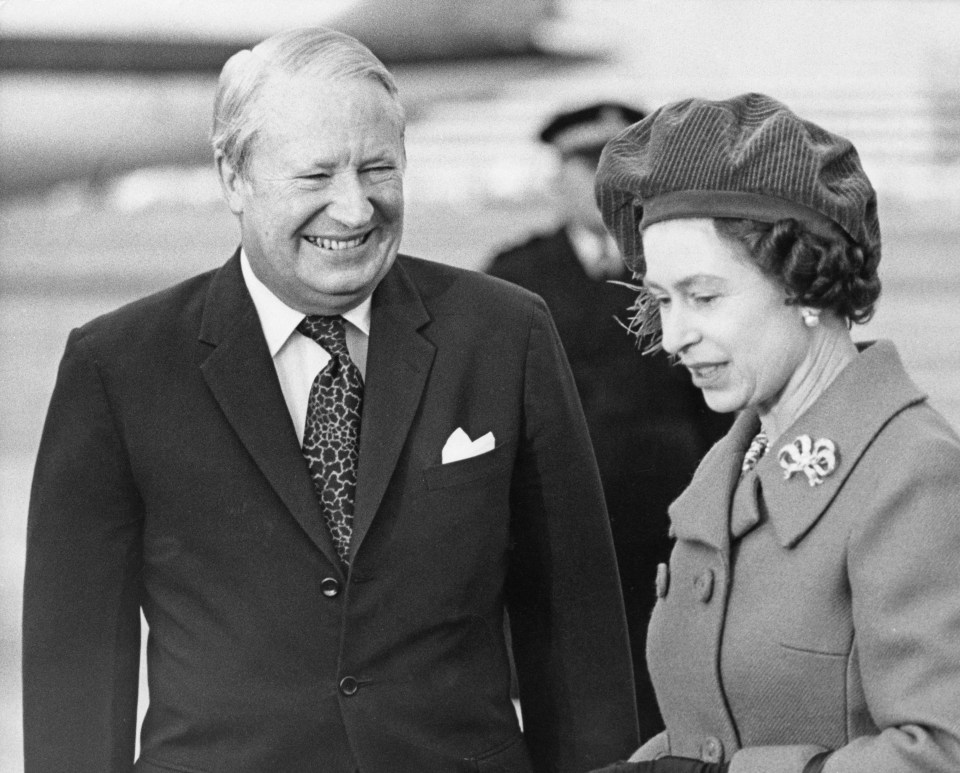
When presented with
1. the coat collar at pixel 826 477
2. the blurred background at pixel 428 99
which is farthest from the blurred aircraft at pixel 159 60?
the coat collar at pixel 826 477

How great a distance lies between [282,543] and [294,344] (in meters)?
0.26

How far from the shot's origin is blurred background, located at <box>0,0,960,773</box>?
3.83m

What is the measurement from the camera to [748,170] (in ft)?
4.58

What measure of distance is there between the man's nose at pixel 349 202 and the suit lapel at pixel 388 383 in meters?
0.17

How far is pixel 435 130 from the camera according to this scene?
15.1 ft

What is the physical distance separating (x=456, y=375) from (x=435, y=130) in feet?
9.38

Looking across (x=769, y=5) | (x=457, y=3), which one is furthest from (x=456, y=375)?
(x=769, y=5)

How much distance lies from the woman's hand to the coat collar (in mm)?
216

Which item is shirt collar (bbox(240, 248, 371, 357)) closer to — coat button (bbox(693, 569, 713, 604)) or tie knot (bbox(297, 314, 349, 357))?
tie knot (bbox(297, 314, 349, 357))

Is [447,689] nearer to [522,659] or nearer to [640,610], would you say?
[522,659]

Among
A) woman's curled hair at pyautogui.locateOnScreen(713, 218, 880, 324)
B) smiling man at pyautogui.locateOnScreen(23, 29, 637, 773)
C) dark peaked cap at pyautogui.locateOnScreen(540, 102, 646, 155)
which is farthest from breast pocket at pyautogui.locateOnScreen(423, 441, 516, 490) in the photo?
dark peaked cap at pyautogui.locateOnScreen(540, 102, 646, 155)

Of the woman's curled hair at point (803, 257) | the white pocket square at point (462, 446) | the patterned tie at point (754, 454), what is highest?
the woman's curled hair at point (803, 257)

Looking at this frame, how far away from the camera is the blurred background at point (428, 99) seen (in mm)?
3830

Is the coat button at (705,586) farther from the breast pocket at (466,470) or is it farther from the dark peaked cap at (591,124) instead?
the dark peaked cap at (591,124)
